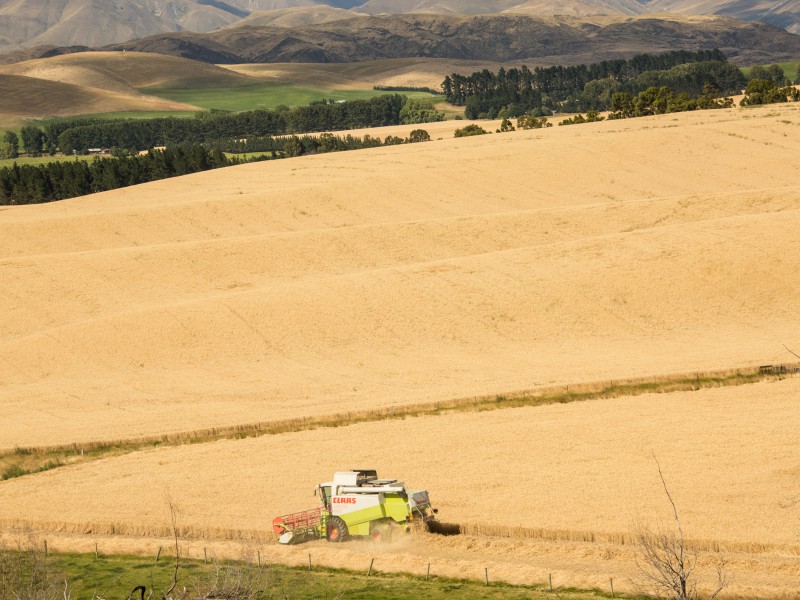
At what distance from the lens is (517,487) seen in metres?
40.3

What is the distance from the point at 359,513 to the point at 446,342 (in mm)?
29671

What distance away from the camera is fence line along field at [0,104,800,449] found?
2318 inches

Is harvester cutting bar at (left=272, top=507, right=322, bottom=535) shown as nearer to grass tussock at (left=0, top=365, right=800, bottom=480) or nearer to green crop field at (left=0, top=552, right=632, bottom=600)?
green crop field at (left=0, top=552, right=632, bottom=600)

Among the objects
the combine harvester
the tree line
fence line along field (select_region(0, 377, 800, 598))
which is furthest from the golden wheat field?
the tree line

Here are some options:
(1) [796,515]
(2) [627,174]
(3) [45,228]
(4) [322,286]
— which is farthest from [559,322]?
(3) [45,228]

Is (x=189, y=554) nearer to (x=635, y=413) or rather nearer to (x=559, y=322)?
→ (x=635, y=413)

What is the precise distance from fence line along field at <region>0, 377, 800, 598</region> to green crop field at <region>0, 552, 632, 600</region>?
32.3 inches

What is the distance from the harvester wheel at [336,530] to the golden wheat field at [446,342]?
85 cm

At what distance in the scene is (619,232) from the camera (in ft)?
292

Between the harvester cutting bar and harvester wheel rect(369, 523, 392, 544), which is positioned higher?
the harvester cutting bar

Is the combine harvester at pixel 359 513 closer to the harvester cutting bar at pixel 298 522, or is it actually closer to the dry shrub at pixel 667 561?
the harvester cutting bar at pixel 298 522

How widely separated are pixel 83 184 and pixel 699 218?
89.9m

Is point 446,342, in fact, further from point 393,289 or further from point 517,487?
point 517,487

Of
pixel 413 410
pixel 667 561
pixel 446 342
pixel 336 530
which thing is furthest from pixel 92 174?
pixel 667 561
